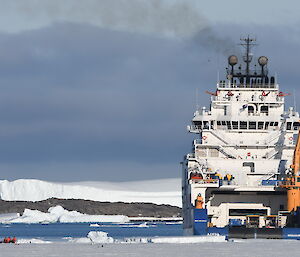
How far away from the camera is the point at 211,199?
2498 inches

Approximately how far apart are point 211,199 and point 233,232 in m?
5.25

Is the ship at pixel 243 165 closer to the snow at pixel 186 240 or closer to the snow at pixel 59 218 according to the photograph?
the snow at pixel 186 240

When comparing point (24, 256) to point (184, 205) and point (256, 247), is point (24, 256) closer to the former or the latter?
point (256, 247)

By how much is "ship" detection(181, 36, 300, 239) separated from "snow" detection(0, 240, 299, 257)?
717 centimetres

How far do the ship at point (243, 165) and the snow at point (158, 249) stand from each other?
717cm

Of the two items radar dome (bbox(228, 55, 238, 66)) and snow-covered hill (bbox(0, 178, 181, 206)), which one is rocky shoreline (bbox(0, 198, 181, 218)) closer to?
snow-covered hill (bbox(0, 178, 181, 206))

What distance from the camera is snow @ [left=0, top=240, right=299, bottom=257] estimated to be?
44.4m

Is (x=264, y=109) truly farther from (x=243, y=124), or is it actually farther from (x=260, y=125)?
(x=243, y=124)

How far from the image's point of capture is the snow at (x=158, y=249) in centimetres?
4444

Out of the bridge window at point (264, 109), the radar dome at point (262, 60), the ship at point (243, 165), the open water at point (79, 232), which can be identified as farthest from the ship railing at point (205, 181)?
the radar dome at point (262, 60)

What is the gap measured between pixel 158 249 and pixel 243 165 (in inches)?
711

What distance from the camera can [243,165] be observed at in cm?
6462

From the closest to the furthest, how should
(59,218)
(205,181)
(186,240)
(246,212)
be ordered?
(186,240), (205,181), (246,212), (59,218)

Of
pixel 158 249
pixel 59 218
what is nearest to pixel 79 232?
pixel 158 249
